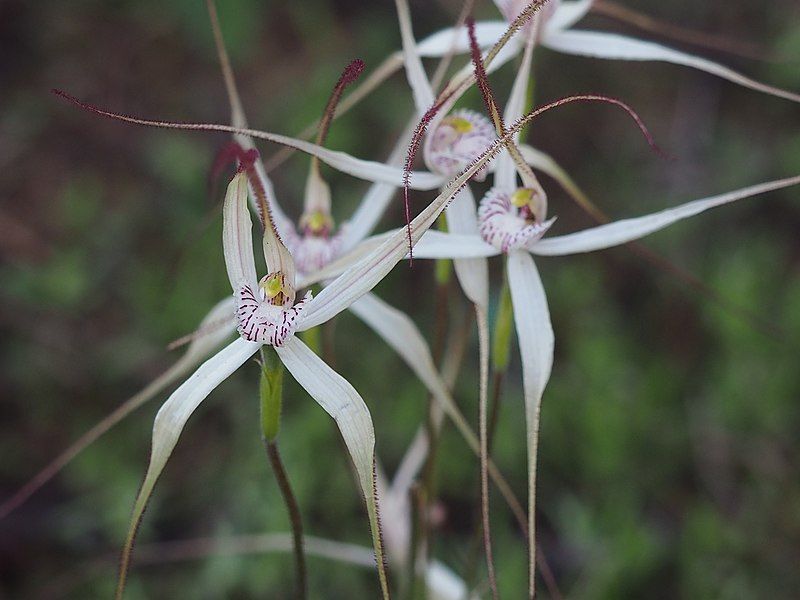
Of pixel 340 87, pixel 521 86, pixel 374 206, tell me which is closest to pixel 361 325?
pixel 374 206

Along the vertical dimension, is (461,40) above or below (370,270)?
above

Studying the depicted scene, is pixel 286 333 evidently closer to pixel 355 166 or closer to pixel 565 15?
pixel 355 166

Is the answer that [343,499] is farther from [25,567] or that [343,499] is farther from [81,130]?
[81,130]

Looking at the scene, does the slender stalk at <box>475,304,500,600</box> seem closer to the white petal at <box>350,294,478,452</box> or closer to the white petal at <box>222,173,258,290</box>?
the white petal at <box>350,294,478,452</box>

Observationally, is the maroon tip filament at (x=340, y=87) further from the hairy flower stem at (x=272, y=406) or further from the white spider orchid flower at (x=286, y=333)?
the hairy flower stem at (x=272, y=406)

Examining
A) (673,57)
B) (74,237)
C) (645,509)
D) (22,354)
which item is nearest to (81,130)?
(74,237)

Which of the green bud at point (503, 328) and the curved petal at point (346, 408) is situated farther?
the green bud at point (503, 328)

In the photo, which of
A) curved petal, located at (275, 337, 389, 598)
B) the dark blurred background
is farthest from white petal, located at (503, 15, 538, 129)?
the dark blurred background

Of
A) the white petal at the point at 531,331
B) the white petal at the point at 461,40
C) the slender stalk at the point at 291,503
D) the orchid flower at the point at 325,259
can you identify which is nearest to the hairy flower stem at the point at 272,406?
the slender stalk at the point at 291,503
